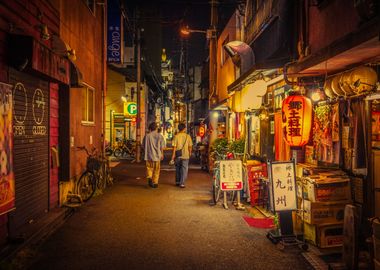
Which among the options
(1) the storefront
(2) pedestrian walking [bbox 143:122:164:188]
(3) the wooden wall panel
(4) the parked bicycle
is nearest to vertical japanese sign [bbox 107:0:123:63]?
(4) the parked bicycle

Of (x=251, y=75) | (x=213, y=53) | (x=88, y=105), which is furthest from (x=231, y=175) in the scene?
(x=213, y=53)

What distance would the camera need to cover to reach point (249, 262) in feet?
23.2

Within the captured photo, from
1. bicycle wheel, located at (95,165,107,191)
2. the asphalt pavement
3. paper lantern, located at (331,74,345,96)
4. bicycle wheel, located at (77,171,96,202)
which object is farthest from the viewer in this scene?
bicycle wheel, located at (95,165,107,191)

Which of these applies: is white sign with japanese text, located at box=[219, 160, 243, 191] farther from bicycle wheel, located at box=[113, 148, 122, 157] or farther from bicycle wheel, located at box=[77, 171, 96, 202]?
bicycle wheel, located at box=[113, 148, 122, 157]

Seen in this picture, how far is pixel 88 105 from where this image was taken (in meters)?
15.8

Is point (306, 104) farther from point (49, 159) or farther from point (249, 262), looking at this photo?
point (49, 159)

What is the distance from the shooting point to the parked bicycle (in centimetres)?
1316

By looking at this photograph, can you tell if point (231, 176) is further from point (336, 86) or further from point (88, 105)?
point (88, 105)

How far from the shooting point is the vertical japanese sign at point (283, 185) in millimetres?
8117

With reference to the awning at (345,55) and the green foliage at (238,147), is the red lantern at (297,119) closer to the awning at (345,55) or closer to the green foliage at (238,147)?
the awning at (345,55)

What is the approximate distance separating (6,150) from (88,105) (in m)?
9.15

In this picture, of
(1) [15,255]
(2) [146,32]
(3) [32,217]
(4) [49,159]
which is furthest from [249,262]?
(2) [146,32]

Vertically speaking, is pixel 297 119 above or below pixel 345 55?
below

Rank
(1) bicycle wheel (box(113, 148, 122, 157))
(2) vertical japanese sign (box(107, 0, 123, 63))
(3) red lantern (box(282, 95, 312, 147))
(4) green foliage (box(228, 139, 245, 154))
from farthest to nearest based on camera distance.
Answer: (1) bicycle wheel (box(113, 148, 122, 157)) < (2) vertical japanese sign (box(107, 0, 123, 63)) < (4) green foliage (box(228, 139, 245, 154)) < (3) red lantern (box(282, 95, 312, 147))
